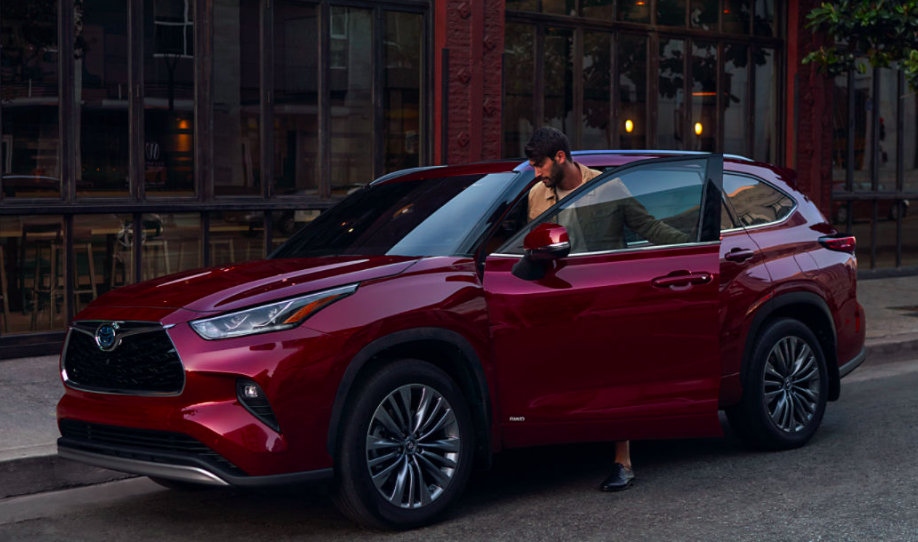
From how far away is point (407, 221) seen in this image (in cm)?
592

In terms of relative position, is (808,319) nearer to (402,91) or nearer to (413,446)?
(413,446)

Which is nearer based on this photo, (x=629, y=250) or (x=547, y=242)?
(x=547, y=242)

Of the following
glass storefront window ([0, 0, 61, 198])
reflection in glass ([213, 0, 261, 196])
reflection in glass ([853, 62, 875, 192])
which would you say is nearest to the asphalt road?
glass storefront window ([0, 0, 61, 198])

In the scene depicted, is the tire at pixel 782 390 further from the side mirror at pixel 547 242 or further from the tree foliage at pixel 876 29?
the tree foliage at pixel 876 29

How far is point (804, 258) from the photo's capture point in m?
7.00

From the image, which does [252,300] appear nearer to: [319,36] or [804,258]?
[804,258]

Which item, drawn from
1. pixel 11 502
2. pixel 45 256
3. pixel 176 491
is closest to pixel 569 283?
pixel 176 491

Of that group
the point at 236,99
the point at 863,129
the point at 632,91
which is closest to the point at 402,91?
the point at 236,99

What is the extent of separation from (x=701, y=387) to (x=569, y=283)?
103 centimetres

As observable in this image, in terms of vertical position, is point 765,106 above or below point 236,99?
above

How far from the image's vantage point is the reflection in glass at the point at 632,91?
15.8 meters

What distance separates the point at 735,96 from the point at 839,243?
10.5 m

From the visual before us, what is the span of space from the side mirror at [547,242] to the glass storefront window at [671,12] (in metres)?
11.4

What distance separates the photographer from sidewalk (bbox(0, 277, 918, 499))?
6387 millimetres
